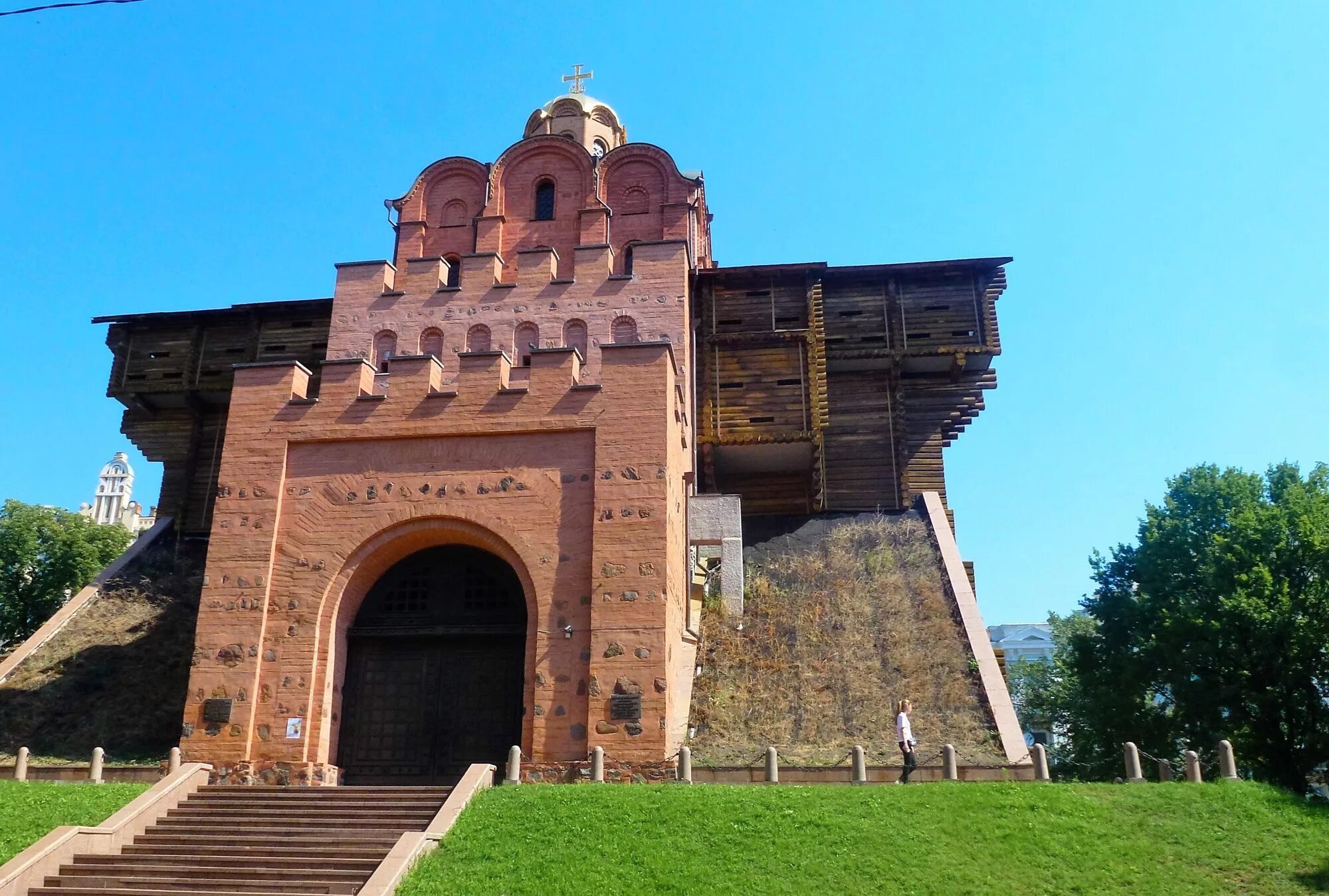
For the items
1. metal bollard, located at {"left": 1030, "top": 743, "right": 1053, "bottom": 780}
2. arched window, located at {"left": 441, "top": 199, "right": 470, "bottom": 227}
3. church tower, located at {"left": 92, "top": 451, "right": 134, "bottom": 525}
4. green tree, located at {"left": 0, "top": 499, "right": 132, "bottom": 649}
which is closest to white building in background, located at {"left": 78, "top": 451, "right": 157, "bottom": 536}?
church tower, located at {"left": 92, "top": 451, "right": 134, "bottom": 525}

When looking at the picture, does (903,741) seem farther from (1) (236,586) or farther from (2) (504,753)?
(1) (236,586)

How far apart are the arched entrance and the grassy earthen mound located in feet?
14.8

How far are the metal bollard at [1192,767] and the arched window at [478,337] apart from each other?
49.6 ft

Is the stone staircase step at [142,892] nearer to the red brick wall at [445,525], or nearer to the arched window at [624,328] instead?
the red brick wall at [445,525]

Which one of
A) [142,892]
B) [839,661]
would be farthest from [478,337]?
[142,892]

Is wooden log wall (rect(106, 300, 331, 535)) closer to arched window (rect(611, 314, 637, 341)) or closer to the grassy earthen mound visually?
the grassy earthen mound

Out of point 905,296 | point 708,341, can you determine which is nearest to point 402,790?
point 708,341

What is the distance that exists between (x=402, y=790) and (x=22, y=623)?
23.7 meters

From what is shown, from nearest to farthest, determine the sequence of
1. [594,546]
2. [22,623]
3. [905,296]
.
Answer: [594,546] → [905,296] → [22,623]

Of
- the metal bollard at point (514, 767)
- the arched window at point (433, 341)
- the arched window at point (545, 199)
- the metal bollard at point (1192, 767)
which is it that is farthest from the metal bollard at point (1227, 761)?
the arched window at point (545, 199)

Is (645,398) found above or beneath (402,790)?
above

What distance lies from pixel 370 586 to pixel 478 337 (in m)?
6.69

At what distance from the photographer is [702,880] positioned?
36.1ft

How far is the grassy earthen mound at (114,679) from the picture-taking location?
19.6 meters
